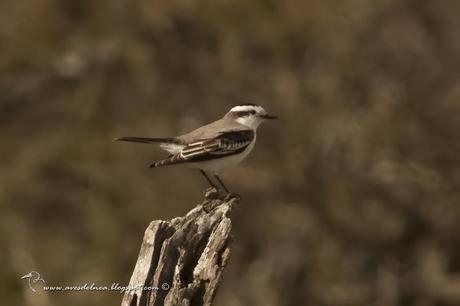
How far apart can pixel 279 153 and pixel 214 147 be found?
501 cm

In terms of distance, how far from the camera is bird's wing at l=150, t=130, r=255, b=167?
9602mm

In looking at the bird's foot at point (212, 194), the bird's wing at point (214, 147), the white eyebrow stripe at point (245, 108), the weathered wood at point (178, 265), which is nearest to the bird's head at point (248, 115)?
the white eyebrow stripe at point (245, 108)

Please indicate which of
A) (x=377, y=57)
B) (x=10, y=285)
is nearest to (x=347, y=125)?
(x=377, y=57)

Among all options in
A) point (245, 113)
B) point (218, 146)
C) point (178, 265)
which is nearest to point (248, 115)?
point (245, 113)

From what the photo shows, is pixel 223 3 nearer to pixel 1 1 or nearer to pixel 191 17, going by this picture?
pixel 191 17

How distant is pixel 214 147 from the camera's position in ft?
32.5

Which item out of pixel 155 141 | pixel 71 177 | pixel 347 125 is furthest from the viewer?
pixel 71 177

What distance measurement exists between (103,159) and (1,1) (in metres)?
3.55

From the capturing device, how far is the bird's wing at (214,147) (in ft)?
31.5

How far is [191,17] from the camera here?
1658cm

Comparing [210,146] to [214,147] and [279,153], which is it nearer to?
[214,147]

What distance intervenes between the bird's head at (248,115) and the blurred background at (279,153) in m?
3.30

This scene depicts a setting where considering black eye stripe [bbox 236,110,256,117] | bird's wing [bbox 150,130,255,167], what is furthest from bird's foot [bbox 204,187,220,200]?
black eye stripe [bbox 236,110,256,117]

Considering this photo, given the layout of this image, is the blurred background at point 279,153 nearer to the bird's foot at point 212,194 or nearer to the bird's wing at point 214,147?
the bird's wing at point 214,147
